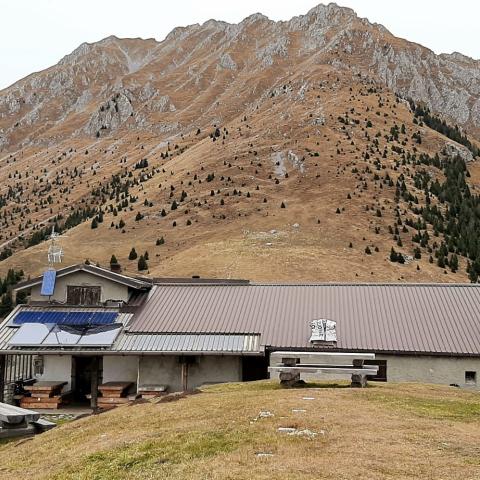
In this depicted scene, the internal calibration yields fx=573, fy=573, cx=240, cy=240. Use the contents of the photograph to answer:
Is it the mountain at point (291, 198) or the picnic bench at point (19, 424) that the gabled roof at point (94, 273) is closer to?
the picnic bench at point (19, 424)

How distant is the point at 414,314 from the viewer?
28.8m

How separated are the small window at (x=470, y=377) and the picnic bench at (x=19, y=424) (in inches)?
690

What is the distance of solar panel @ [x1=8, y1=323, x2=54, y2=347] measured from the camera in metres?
26.8

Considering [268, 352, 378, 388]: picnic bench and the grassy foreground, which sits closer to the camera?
the grassy foreground

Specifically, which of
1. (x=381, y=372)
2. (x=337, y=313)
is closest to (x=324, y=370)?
(x=381, y=372)

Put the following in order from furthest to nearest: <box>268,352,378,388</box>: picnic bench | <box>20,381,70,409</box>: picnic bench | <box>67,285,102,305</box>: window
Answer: <box>67,285,102,305</box>: window < <box>20,381,70,409</box>: picnic bench < <box>268,352,378,388</box>: picnic bench

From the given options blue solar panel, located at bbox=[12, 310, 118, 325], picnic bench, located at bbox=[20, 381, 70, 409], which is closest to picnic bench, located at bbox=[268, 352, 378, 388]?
blue solar panel, located at bbox=[12, 310, 118, 325]

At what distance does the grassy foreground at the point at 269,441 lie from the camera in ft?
33.6

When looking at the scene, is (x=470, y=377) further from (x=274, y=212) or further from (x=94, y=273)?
(x=274, y=212)

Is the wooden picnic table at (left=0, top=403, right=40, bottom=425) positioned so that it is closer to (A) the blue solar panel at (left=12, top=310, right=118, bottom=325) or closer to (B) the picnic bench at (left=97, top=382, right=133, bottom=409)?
(B) the picnic bench at (left=97, top=382, right=133, bottom=409)

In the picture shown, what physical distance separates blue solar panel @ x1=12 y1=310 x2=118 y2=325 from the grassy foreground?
34.2ft

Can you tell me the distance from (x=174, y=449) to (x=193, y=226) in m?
80.0

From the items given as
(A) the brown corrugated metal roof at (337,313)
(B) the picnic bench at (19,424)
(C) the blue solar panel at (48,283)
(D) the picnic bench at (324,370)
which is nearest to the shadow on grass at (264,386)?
(D) the picnic bench at (324,370)

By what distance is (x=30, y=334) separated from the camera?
27.6m
